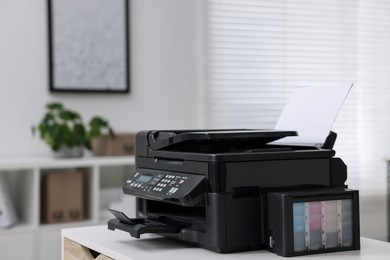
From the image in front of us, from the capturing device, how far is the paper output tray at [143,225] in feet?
5.24

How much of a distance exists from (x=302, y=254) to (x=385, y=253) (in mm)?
214

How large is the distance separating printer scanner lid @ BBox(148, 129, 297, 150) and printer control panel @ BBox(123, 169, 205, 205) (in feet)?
0.28

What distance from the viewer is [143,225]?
1.62 m

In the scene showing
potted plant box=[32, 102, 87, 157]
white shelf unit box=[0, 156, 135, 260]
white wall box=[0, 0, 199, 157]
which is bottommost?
white shelf unit box=[0, 156, 135, 260]

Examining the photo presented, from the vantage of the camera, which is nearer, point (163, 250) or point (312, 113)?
point (163, 250)

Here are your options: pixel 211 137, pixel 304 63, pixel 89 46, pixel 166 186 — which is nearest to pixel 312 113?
pixel 211 137

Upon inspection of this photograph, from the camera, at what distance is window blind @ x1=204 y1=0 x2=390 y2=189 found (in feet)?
14.0

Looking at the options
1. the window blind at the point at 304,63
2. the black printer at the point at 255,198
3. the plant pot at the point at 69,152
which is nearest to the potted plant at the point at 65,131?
the plant pot at the point at 69,152

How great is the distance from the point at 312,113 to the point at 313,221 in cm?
38

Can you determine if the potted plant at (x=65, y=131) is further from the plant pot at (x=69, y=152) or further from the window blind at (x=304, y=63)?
the window blind at (x=304, y=63)

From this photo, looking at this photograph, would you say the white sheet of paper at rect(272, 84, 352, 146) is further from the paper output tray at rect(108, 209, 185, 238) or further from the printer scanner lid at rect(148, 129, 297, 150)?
the paper output tray at rect(108, 209, 185, 238)

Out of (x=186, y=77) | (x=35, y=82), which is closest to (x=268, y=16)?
(x=186, y=77)

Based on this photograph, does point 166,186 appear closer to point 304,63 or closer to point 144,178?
point 144,178

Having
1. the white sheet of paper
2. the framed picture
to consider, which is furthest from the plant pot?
the white sheet of paper
